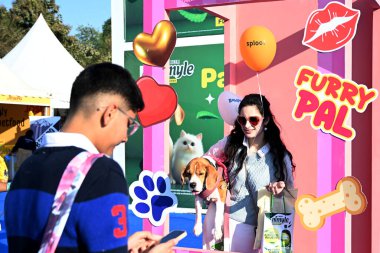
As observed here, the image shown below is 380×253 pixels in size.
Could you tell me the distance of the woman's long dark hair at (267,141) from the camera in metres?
3.59

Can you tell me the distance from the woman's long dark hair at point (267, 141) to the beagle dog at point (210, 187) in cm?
15

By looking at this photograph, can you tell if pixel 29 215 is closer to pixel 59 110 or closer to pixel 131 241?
pixel 131 241

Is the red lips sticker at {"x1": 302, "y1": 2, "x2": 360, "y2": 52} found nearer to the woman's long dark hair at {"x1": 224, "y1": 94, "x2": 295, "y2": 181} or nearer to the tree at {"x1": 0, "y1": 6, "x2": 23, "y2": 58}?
the woman's long dark hair at {"x1": 224, "y1": 94, "x2": 295, "y2": 181}

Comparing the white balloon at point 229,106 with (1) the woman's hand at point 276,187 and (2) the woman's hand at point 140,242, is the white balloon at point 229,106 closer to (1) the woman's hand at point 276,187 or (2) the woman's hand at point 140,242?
(1) the woman's hand at point 276,187

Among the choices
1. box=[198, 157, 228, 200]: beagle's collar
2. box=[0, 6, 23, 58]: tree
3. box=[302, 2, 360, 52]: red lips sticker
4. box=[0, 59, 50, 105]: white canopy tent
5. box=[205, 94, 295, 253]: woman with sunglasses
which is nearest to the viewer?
box=[302, 2, 360, 52]: red lips sticker

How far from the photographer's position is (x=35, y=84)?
13.5m

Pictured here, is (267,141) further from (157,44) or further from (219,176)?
(157,44)

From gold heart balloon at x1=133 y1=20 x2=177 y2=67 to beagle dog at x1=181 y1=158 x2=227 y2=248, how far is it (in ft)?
2.66

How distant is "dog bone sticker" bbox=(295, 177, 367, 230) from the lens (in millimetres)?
3344

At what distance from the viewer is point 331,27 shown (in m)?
3.30

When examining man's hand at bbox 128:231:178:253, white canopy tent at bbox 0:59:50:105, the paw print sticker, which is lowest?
the paw print sticker

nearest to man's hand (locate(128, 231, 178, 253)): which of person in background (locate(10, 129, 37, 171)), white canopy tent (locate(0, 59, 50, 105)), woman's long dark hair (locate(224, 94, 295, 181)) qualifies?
woman's long dark hair (locate(224, 94, 295, 181))

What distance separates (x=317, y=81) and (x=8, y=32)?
2840 cm

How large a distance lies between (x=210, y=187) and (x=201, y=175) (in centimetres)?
11
